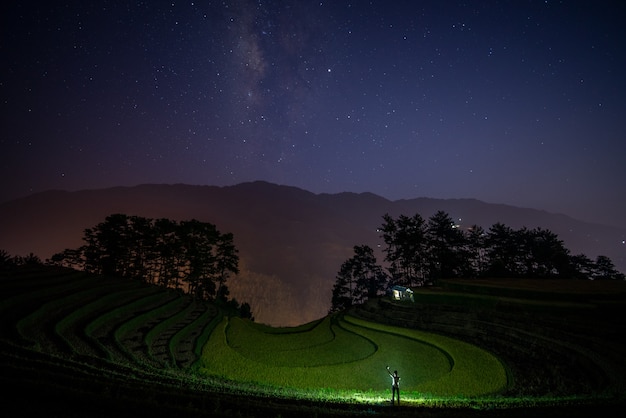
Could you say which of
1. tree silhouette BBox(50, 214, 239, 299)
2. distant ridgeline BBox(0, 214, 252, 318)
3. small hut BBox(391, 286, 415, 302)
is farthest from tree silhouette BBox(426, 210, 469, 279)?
tree silhouette BBox(50, 214, 239, 299)

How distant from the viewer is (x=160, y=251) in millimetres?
51969

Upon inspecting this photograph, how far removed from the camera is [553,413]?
881 cm

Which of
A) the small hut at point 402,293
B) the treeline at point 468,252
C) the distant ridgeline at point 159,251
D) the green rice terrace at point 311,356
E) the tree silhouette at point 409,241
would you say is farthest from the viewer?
the tree silhouette at point 409,241

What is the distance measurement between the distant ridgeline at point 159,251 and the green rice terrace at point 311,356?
626 inches

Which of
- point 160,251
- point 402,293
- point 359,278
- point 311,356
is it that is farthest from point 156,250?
point 402,293

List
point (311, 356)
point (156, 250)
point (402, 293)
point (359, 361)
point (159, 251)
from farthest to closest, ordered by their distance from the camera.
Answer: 1. point (159, 251)
2. point (156, 250)
3. point (402, 293)
4. point (311, 356)
5. point (359, 361)

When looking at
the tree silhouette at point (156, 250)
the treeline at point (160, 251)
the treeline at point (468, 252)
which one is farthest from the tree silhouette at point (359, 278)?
the tree silhouette at point (156, 250)

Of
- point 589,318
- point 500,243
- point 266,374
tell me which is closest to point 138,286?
point 266,374

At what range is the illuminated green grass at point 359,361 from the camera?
17.6 m

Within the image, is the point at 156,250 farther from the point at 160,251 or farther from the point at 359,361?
the point at 359,361

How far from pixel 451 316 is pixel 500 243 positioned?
37233mm

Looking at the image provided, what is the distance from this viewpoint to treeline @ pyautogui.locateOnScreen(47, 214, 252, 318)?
49.9m

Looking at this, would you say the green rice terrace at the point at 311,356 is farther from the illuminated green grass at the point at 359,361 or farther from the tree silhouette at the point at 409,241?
the tree silhouette at the point at 409,241

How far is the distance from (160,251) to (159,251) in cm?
37
